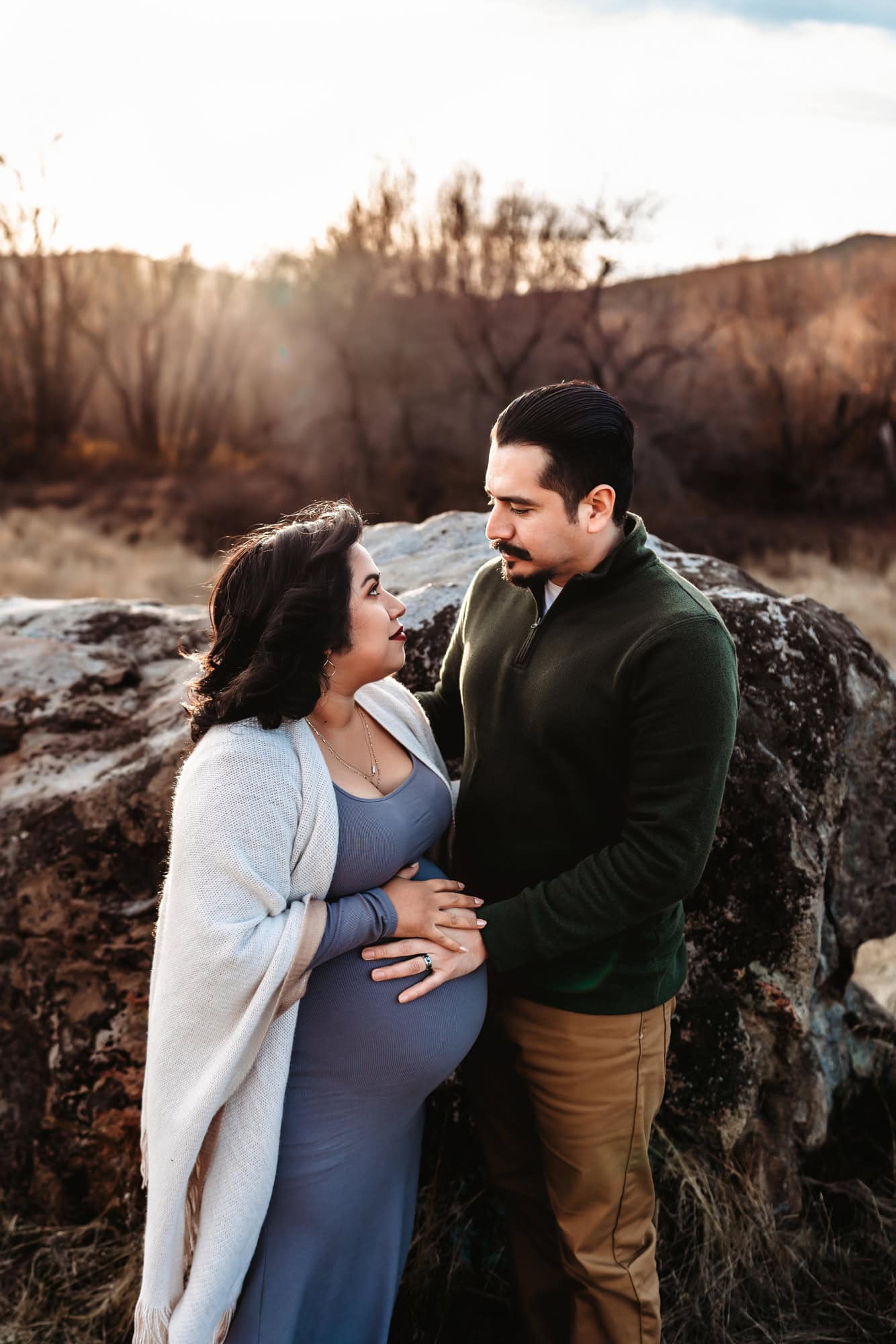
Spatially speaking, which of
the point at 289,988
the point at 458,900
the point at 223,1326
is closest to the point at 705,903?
the point at 458,900

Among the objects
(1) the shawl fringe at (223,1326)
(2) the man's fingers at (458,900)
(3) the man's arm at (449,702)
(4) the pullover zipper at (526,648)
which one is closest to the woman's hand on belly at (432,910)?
(2) the man's fingers at (458,900)

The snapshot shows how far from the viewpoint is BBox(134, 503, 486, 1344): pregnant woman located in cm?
195

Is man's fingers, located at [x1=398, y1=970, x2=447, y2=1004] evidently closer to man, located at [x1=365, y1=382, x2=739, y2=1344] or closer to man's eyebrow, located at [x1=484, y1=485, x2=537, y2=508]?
man, located at [x1=365, y1=382, x2=739, y2=1344]

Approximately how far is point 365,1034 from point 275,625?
0.87m

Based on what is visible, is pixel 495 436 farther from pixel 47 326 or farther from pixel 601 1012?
pixel 47 326

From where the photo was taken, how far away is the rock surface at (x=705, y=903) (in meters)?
2.88

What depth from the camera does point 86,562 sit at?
15.3m

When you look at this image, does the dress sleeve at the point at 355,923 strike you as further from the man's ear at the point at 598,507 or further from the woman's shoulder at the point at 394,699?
the man's ear at the point at 598,507

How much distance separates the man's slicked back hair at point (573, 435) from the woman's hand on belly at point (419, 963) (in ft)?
3.22

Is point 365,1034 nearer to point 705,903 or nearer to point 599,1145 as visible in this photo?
point 599,1145

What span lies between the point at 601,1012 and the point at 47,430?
71.0 ft

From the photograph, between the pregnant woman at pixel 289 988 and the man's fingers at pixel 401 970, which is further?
the man's fingers at pixel 401 970

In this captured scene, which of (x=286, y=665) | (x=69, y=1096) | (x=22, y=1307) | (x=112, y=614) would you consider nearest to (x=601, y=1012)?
(x=286, y=665)

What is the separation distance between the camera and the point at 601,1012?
2256 millimetres
